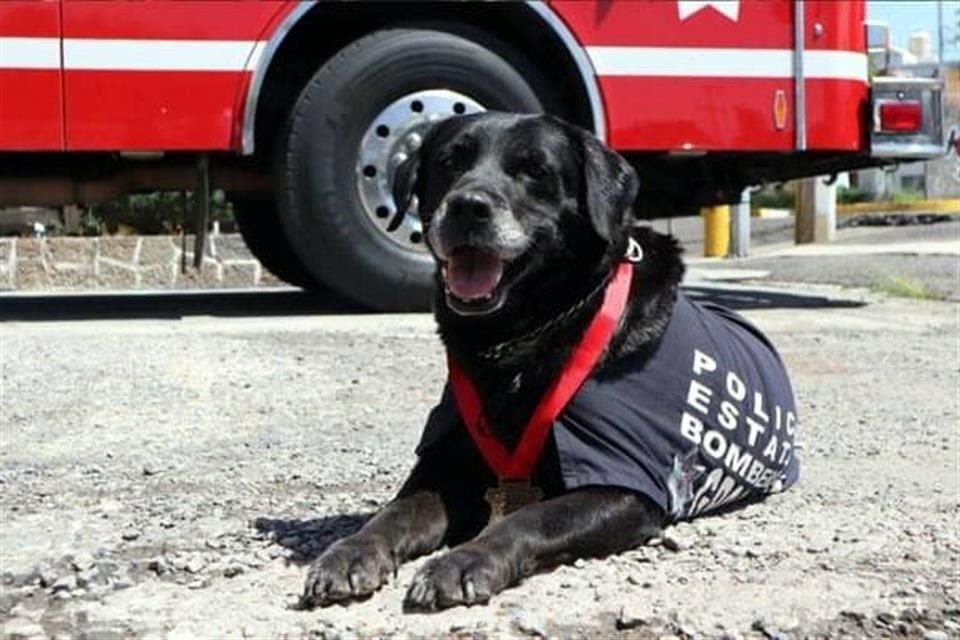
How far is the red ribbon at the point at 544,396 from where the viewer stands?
345 cm

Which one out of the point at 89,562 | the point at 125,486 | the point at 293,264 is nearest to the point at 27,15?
the point at 293,264

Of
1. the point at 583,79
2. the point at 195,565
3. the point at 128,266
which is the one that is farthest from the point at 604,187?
the point at 128,266

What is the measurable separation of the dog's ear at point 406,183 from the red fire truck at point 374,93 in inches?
136

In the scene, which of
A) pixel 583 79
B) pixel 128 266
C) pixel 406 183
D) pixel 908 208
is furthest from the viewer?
pixel 908 208

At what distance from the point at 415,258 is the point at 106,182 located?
1.68 m

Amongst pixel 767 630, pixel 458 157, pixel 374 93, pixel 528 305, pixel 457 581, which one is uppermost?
pixel 374 93

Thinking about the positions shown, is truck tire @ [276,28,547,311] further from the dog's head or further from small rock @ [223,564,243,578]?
small rock @ [223,564,243,578]

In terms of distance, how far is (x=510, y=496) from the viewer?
11.6 feet

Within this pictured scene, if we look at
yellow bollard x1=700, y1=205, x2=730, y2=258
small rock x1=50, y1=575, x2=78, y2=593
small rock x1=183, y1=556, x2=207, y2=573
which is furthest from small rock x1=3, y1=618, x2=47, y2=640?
yellow bollard x1=700, y1=205, x2=730, y2=258

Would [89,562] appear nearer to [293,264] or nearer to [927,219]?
[293,264]

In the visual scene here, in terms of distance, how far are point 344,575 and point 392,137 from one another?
479cm

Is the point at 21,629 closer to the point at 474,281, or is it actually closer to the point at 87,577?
the point at 87,577

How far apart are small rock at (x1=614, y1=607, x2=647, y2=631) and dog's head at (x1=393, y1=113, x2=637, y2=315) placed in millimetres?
786

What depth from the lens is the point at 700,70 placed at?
319 inches
